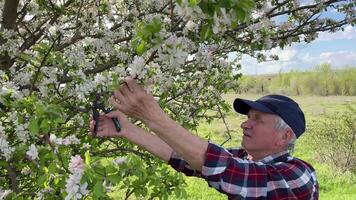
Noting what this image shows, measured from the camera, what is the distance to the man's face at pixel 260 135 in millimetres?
2750

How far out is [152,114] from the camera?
2.22 m

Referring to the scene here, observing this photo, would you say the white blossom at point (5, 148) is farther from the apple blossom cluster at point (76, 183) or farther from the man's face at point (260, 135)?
the man's face at point (260, 135)

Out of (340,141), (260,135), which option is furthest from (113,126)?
(340,141)

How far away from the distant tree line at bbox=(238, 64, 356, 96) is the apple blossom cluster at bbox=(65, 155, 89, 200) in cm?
4973

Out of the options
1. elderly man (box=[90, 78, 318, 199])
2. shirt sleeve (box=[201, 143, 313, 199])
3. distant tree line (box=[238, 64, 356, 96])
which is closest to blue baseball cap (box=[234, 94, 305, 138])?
elderly man (box=[90, 78, 318, 199])

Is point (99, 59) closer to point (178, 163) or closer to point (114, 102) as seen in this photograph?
point (178, 163)

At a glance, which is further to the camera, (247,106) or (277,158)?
(247,106)

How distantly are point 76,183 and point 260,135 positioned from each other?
1.14 meters

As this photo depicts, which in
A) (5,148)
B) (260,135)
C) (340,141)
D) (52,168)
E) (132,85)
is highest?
(132,85)

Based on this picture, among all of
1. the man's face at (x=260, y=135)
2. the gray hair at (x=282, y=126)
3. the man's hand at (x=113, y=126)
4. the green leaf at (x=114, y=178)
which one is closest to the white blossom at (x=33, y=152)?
the man's hand at (x=113, y=126)

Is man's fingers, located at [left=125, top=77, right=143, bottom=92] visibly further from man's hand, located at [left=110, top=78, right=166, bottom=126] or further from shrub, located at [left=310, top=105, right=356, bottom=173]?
shrub, located at [left=310, top=105, right=356, bottom=173]

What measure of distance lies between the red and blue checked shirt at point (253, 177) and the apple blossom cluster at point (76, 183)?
0.57 m

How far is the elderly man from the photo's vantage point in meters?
2.22

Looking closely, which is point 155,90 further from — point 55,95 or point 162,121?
point 162,121
